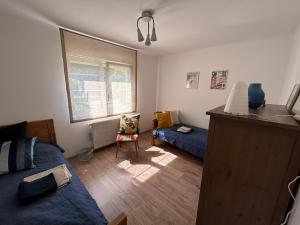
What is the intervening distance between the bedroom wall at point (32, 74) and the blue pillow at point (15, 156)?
22.9 inches

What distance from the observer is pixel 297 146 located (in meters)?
0.64

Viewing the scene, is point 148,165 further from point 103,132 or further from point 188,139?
point 103,132

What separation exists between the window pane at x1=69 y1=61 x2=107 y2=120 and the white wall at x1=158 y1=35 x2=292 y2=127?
1.87 metres

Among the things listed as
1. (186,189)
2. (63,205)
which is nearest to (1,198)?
(63,205)

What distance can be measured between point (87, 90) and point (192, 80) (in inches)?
95.6

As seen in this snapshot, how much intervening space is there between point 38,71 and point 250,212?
2.91m

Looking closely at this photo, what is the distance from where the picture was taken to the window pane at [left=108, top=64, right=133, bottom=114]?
2.92 metres

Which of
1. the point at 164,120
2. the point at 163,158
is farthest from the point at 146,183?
the point at 164,120

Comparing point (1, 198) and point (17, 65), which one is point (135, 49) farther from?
point (1, 198)

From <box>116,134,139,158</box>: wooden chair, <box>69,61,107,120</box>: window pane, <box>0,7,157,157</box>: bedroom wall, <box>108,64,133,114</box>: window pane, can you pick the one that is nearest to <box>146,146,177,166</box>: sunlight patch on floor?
<box>116,134,139,158</box>: wooden chair

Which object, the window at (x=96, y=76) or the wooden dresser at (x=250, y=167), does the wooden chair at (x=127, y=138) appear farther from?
the wooden dresser at (x=250, y=167)

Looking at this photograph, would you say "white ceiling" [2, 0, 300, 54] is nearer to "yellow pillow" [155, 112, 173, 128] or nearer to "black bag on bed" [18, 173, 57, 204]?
"yellow pillow" [155, 112, 173, 128]

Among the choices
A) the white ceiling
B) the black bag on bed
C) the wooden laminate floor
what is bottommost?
the wooden laminate floor

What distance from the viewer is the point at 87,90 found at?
2.55 metres
